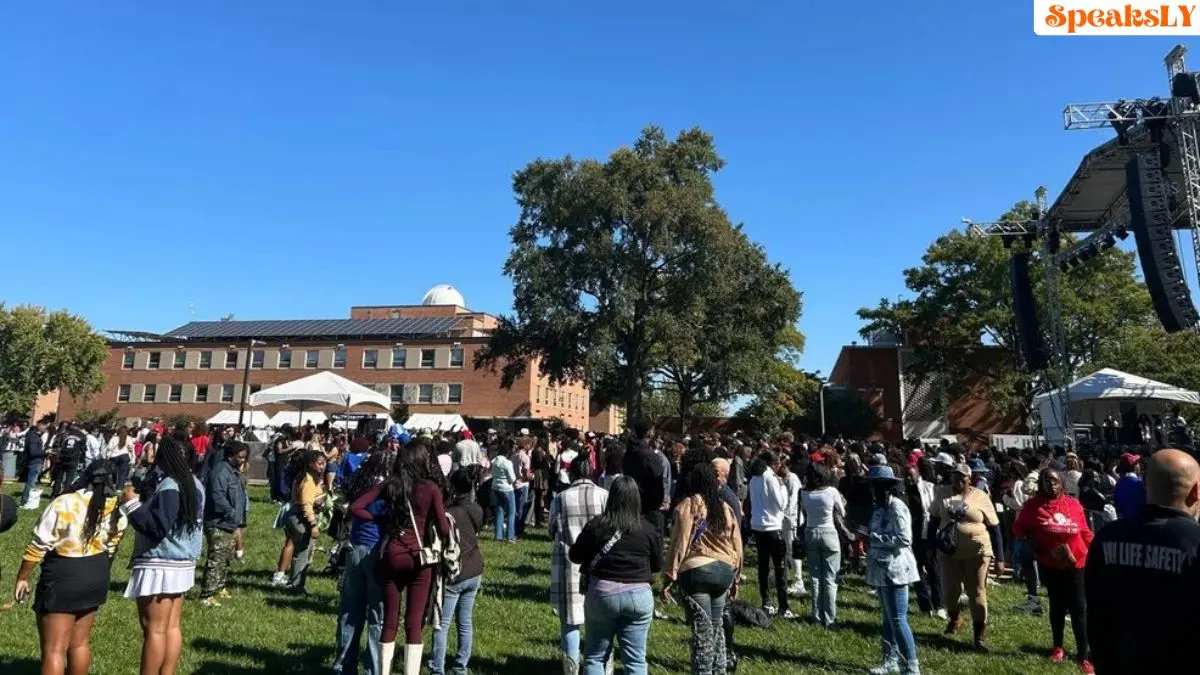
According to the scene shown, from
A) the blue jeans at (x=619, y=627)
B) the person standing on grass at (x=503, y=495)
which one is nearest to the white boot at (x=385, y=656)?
the blue jeans at (x=619, y=627)

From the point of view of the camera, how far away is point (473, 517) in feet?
18.5

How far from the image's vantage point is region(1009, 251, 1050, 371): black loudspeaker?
28141mm

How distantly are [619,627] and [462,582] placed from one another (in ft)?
5.12

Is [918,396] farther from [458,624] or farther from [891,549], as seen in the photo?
[458,624]

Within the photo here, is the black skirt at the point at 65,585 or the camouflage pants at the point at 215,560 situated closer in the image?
the black skirt at the point at 65,585

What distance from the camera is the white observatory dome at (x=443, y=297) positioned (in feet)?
244

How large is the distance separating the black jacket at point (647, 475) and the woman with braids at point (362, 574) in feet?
7.20

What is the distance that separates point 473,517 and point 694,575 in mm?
1761

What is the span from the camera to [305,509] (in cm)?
781

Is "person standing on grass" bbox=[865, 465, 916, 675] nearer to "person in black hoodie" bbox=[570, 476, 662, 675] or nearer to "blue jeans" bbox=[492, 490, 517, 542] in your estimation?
"person in black hoodie" bbox=[570, 476, 662, 675]

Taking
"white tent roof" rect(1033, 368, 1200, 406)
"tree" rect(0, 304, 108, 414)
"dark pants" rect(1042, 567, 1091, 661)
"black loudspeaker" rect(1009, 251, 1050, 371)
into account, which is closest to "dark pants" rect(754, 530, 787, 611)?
"dark pants" rect(1042, 567, 1091, 661)

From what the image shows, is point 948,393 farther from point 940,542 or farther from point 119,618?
point 119,618

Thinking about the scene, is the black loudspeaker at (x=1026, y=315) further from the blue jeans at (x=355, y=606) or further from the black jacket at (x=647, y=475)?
the blue jeans at (x=355, y=606)

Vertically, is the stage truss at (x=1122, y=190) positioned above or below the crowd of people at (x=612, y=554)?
above
